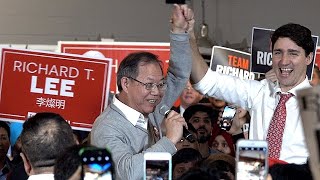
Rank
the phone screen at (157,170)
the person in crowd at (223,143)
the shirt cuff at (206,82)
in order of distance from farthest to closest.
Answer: the person in crowd at (223,143) → the shirt cuff at (206,82) → the phone screen at (157,170)

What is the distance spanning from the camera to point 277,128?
381cm

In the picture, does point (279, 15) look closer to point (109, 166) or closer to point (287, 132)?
point (287, 132)

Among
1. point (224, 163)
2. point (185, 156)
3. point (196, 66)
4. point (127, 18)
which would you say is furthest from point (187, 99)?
point (127, 18)

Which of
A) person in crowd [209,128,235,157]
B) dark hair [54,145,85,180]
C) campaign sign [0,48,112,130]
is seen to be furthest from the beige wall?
dark hair [54,145,85,180]

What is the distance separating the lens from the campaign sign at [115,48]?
A: 739 centimetres

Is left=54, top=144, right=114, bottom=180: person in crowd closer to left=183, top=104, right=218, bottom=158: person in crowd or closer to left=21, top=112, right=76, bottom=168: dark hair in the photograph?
left=21, top=112, right=76, bottom=168: dark hair

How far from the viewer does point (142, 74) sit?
3.80 meters

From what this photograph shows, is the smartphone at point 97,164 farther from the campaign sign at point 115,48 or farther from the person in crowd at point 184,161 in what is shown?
the campaign sign at point 115,48

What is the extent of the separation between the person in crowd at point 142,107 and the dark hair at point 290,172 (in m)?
0.90

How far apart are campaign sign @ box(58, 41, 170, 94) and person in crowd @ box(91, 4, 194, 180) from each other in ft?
10.9

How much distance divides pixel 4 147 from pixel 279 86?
2405mm

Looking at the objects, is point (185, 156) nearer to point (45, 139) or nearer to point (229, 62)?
point (45, 139)

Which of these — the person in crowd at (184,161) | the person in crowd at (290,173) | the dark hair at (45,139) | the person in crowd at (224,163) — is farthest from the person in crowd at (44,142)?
the person in crowd at (184,161)

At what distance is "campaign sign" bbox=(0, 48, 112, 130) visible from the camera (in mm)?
5074
